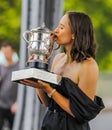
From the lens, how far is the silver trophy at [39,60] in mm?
1698

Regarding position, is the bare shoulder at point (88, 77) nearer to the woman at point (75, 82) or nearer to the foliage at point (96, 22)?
the woman at point (75, 82)

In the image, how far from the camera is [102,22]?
3.79 meters

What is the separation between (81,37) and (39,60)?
189mm

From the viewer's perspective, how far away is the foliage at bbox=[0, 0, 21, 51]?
3787 mm

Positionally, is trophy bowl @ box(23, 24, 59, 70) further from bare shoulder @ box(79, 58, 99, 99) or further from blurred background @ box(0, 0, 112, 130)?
blurred background @ box(0, 0, 112, 130)

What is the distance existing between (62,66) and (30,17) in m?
1.68

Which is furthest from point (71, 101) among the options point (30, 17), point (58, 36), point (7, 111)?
point (7, 111)

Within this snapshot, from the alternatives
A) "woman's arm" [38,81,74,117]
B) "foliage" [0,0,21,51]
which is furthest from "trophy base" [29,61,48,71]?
"foliage" [0,0,21,51]

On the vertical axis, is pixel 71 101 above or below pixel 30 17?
below

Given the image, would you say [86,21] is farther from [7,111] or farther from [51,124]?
[7,111]

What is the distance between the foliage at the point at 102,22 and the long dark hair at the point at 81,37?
193 centimetres

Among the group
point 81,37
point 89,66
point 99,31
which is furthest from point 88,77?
point 99,31

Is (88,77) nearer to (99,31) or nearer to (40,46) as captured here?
(40,46)

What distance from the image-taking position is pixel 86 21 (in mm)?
1796
